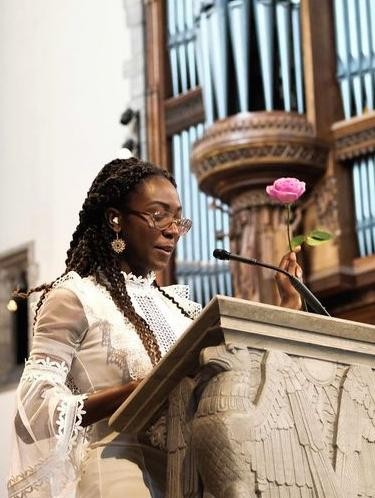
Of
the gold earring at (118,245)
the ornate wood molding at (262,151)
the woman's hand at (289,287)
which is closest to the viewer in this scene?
the woman's hand at (289,287)

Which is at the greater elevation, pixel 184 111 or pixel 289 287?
pixel 184 111

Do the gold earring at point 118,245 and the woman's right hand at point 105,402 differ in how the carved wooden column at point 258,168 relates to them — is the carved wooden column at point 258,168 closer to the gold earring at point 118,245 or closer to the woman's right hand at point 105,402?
the gold earring at point 118,245

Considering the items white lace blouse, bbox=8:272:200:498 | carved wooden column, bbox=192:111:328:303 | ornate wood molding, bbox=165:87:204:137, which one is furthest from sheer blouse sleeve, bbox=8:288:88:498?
ornate wood molding, bbox=165:87:204:137

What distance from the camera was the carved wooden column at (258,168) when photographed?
275 inches

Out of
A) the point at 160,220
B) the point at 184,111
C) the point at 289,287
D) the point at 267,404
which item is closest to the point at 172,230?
the point at 160,220

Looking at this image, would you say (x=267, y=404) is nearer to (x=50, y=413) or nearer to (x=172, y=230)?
(x=50, y=413)

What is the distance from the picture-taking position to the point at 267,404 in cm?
239

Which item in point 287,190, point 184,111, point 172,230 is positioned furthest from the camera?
point 184,111

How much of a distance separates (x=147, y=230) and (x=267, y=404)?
2.51ft

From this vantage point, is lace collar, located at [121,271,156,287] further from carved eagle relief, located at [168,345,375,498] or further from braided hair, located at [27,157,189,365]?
carved eagle relief, located at [168,345,375,498]

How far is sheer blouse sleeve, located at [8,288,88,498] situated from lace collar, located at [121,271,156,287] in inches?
8.0

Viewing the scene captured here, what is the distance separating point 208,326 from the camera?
2.41m

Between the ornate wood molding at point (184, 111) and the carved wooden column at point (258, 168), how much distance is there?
0.74 meters

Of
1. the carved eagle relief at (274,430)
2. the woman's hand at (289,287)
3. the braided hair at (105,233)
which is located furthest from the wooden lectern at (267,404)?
the braided hair at (105,233)
